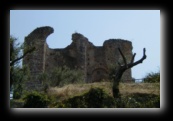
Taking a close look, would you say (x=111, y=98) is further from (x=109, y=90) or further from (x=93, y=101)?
(x=109, y=90)

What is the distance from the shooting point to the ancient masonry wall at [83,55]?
24.7 m

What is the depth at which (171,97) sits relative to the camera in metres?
5.48

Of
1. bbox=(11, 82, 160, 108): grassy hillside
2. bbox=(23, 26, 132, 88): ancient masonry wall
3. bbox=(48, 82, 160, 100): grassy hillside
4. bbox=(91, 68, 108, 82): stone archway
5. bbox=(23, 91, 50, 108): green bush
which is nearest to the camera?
bbox=(11, 82, 160, 108): grassy hillside

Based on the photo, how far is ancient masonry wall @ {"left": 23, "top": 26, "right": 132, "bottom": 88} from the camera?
24.7 metres

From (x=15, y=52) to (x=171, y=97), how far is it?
9810 millimetres

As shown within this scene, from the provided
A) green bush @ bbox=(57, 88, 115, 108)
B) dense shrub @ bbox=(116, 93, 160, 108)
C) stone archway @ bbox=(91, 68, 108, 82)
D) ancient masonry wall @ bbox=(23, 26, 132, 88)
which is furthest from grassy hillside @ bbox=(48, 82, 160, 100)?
stone archway @ bbox=(91, 68, 108, 82)

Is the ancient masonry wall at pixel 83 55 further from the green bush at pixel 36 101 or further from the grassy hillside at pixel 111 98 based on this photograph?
the green bush at pixel 36 101

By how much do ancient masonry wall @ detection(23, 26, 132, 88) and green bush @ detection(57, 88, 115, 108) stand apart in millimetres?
13454

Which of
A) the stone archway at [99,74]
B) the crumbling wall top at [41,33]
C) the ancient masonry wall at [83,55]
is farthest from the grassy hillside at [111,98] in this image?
the stone archway at [99,74]

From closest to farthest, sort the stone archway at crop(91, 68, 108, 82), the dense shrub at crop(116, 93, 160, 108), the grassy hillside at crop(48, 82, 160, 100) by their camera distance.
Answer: the dense shrub at crop(116, 93, 160, 108)
the grassy hillside at crop(48, 82, 160, 100)
the stone archway at crop(91, 68, 108, 82)

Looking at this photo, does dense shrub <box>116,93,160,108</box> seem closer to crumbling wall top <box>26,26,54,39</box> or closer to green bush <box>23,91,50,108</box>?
green bush <box>23,91,50,108</box>

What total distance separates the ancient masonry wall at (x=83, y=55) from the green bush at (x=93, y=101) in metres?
13.5

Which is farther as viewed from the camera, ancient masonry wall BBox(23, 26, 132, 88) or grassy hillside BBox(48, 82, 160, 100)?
ancient masonry wall BBox(23, 26, 132, 88)
